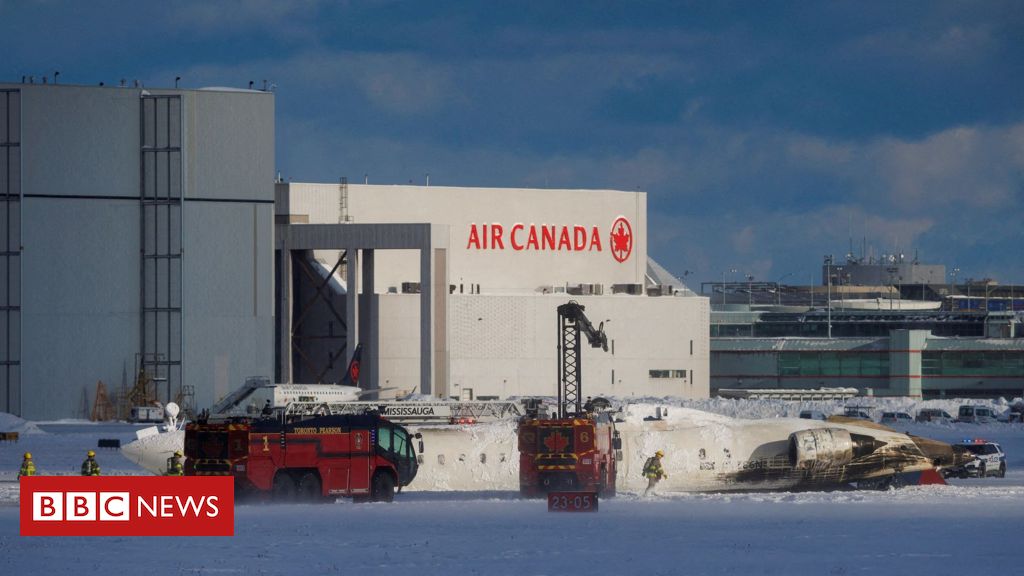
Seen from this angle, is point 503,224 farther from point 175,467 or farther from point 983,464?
point 175,467

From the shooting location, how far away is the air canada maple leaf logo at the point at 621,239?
13075cm

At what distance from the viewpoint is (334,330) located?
118m

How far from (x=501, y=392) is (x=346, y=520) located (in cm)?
7633

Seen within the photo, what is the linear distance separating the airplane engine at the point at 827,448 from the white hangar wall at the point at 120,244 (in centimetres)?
5467

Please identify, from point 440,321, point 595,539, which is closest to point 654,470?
point 595,539

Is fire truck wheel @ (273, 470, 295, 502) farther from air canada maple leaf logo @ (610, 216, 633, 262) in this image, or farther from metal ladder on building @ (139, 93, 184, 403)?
→ air canada maple leaf logo @ (610, 216, 633, 262)

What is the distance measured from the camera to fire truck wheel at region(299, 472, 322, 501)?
4797 centimetres

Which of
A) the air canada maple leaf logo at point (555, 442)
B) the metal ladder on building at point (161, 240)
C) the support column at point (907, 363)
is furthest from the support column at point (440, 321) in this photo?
the air canada maple leaf logo at point (555, 442)

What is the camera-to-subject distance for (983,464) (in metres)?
60.5

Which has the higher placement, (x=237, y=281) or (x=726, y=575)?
(x=237, y=281)

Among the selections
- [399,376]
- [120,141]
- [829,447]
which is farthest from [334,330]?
[829,447]

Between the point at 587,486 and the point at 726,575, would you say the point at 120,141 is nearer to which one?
the point at 587,486

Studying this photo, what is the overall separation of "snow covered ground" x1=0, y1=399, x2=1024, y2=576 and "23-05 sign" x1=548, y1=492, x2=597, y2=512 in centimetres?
62

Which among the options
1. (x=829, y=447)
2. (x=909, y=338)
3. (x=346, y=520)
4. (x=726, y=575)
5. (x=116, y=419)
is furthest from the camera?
(x=909, y=338)
